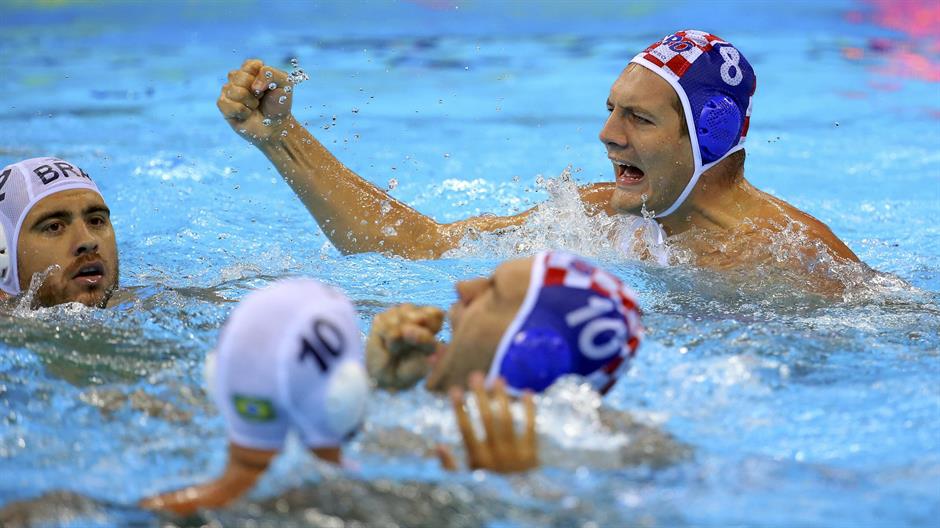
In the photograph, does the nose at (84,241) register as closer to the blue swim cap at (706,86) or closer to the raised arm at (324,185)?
the raised arm at (324,185)

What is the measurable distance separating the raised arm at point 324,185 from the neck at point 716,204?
811mm

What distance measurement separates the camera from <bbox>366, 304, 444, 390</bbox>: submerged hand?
2.62 m

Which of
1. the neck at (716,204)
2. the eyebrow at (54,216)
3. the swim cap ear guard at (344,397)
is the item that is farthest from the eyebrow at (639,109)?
the swim cap ear guard at (344,397)

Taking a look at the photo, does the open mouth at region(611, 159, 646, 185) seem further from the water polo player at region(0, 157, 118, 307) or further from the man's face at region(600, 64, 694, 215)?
the water polo player at region(0, 157, 118, 307)

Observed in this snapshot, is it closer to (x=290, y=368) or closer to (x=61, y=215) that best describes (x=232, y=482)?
(x=290, y=368)

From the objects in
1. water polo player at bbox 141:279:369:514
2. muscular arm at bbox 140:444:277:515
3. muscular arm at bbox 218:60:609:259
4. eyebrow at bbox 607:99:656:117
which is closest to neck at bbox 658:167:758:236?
eyebrow at bbox 607:99:656:117

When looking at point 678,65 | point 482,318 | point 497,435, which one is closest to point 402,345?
point 482,318

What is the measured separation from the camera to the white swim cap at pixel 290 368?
2131 mm

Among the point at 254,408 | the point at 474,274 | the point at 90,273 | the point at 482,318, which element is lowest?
the point at 474,274

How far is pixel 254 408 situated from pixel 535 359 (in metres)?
0.62

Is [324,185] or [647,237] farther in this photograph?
[647,237]

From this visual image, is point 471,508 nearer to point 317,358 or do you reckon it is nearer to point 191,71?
point 317,358

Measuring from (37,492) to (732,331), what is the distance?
6.99 feet

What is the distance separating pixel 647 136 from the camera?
416 cm
